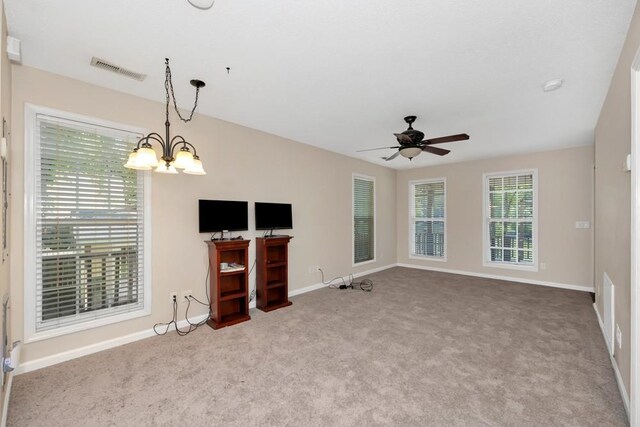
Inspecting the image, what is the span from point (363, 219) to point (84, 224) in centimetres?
480

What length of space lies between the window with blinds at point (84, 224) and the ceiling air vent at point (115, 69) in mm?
612

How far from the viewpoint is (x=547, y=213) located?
17.5ft

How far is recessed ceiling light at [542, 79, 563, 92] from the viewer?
2.65m

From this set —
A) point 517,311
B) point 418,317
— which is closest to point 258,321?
point 418,317

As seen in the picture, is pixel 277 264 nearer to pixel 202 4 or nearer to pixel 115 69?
pixel 115 69

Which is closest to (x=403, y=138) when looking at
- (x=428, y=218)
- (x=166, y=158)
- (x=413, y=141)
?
(x=413, y=141)

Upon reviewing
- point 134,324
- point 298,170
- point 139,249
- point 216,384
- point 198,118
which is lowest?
point 216,384

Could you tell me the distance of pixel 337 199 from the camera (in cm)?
557

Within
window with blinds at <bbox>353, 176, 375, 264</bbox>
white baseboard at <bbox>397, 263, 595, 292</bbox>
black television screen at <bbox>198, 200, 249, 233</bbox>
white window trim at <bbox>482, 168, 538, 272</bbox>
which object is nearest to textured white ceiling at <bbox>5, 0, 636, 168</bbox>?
black television screen at <bbox>198, 200, 249, 233</bbox>

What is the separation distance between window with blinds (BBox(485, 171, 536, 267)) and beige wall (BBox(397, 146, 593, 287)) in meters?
0.14

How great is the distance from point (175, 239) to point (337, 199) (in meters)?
3.06

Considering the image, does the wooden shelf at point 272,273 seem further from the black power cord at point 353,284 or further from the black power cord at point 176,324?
the black power cord at point 353,284

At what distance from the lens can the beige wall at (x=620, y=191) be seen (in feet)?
6.49

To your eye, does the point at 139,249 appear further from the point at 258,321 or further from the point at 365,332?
the point at 365,332
